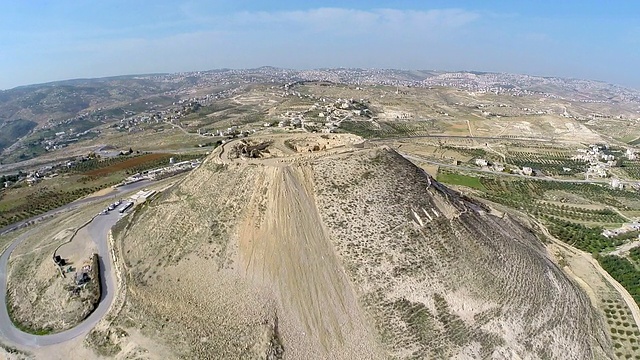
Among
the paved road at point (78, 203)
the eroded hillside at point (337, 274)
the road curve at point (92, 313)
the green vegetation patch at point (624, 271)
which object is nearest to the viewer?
the eroded hillside at point (337, 274)

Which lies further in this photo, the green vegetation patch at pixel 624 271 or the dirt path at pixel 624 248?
the dirt path at pixel 624 248

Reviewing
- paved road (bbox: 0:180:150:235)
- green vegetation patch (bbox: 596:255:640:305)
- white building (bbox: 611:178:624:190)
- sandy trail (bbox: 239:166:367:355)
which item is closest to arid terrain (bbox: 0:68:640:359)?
sandy trail (bbox: 239:166:367:355)

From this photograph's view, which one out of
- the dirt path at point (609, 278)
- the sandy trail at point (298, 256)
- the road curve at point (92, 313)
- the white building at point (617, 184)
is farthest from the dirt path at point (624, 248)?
the road curve at point (92, 313)

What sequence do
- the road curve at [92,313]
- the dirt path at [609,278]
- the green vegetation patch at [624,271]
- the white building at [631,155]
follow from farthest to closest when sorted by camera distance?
the white building at [631,155] → the green vegetation patch at [624,271] → the dirt path at [609,278] → the road curve at [92,313]

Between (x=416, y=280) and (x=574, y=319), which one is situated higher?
(x=416, y=280)

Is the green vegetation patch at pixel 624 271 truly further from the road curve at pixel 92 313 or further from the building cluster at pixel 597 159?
the road curve at pixel 92 313

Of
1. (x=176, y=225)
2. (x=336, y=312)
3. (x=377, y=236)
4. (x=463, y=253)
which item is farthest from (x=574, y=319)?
(x=176, y=225)

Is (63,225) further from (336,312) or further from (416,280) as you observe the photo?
(416,280)

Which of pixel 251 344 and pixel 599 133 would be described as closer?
pixel 251 344
